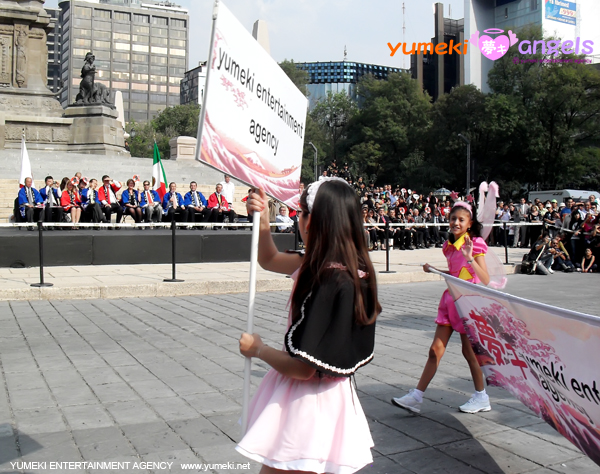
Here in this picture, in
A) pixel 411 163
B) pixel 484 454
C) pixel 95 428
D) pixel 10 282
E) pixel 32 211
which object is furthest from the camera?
pixel 411 163

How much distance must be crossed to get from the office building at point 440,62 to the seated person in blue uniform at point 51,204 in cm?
9499

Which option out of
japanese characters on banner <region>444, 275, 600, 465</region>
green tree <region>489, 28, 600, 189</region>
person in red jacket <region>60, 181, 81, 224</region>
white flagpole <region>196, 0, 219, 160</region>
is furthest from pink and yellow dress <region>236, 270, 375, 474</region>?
green tree <region>489, 28, 600, 189</region>

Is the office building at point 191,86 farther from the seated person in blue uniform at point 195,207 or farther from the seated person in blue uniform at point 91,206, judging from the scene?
the seated person in blue uniform at point 91,206

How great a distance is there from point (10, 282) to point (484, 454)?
9.38m

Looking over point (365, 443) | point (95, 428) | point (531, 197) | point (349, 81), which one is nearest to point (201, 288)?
point (95, 428)

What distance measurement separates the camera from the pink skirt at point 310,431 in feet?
7.55

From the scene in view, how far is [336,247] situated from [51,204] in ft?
53.6

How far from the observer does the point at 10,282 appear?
10.9 m

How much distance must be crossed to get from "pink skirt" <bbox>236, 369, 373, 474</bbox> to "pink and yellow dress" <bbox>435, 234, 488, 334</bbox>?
229cm

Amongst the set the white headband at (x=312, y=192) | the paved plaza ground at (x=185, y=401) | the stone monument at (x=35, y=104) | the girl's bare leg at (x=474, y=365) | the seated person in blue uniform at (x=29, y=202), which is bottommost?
the paved plaza ground at (x=185, y=401)

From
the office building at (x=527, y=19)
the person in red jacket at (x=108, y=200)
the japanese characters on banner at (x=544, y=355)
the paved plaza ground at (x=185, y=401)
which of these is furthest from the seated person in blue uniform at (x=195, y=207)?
the office building at (x=527, y=19)

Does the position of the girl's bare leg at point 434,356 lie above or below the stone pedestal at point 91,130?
below

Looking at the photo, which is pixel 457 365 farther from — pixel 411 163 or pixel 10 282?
pixel 411 163

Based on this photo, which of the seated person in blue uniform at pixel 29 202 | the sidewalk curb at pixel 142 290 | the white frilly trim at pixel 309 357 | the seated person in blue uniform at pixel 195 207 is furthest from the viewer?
the seated person in blue uniform at pixel 195 207
